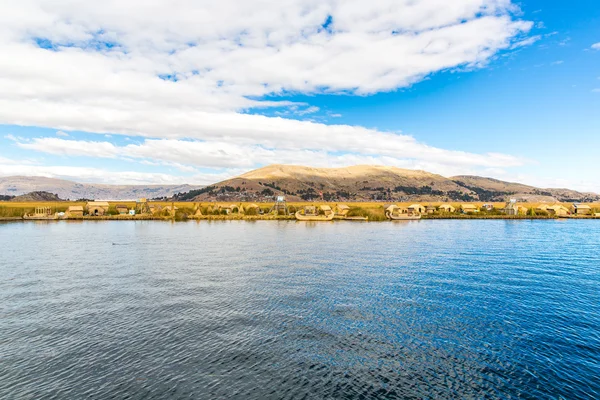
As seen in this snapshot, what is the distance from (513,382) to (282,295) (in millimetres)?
19381

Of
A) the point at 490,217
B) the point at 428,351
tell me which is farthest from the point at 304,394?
the point at 490,217

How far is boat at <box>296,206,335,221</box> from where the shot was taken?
134 metres

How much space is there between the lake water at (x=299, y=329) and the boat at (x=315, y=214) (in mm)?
86304

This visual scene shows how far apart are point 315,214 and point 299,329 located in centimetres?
11604

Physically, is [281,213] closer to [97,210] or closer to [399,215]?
[399,215]

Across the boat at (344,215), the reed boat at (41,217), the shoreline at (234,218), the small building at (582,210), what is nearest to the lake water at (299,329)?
the shoreline at (234,218)

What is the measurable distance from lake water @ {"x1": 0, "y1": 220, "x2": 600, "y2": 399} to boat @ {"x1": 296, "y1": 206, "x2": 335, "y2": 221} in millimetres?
86304

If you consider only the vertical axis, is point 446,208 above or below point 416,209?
above

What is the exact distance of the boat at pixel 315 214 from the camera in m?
134

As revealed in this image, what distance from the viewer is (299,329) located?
24438 mm

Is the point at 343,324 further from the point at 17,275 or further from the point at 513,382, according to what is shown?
the point at 17,275

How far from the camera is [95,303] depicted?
1164 inches

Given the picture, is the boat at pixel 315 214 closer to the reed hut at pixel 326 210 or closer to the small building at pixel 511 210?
the reed hut at pixel 326 210

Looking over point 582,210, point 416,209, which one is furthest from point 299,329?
point 582,210
